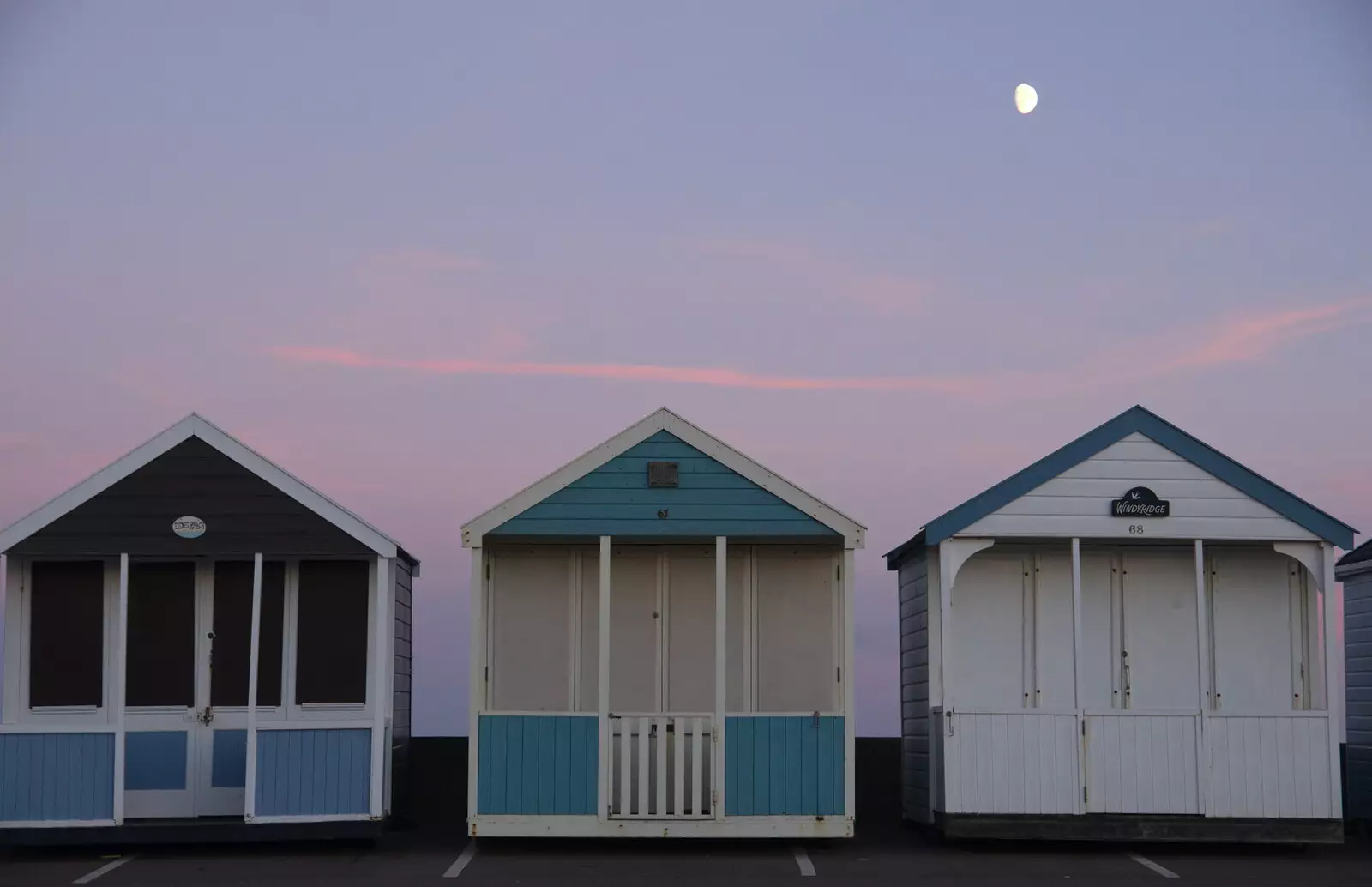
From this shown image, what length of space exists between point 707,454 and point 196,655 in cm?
539

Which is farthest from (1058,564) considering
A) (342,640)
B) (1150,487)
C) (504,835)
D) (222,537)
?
(222,537)

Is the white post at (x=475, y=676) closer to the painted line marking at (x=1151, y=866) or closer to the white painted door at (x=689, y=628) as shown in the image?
the white painted door at (x=689, y=628)

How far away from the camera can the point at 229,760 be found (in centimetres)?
1602

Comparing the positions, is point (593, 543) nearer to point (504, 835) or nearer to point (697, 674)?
point (697, 674)

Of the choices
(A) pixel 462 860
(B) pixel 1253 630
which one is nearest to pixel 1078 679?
(B) pixel 1253 630

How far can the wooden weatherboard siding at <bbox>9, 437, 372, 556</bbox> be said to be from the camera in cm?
1543

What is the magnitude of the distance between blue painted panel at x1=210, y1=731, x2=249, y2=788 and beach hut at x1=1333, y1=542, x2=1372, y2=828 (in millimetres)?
11740

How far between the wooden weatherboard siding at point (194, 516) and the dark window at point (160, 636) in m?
0.83

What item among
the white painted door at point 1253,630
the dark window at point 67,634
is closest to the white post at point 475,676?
the dark window at point 67,634

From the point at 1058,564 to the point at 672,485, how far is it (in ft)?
14.2

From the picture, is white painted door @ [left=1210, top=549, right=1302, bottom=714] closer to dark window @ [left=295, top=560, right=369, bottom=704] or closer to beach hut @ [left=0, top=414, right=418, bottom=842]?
beach hut @ [left=0, top=414, right=418, bottom=842]

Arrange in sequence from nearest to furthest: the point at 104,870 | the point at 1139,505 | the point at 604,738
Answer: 1. the point at 104,870
2. the point at 604,738
3. the point at 1139,505

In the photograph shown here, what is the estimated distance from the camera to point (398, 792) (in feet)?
57.6

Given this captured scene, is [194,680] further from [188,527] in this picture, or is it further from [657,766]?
[657,766]
